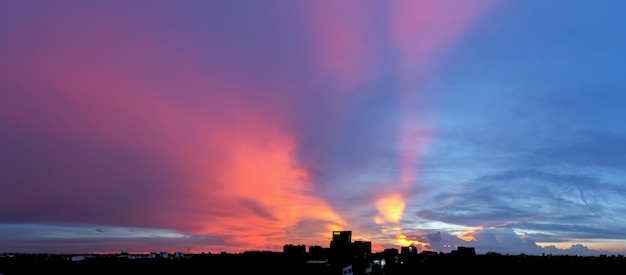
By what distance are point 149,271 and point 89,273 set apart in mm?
17134

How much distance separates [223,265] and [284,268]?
3353cm

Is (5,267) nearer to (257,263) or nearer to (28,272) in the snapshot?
(28,272)

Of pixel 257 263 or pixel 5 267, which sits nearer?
pixel 5 267

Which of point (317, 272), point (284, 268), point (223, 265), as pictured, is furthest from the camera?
point (223, 265)

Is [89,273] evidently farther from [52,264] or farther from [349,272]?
[349,272]

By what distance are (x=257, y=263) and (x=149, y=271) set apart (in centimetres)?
3650

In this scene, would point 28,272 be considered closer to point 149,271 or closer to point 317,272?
point 149,271

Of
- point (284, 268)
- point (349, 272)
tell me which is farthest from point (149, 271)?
point (349, 272)

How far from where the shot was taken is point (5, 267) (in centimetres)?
16050

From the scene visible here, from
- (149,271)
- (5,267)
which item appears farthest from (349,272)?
(5,267)

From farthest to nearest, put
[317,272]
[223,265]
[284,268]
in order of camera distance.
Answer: [223,265]
[284,268]
[317,272]

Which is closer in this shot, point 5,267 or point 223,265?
point 5,267

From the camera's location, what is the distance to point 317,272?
147m

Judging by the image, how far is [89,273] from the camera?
150 m
